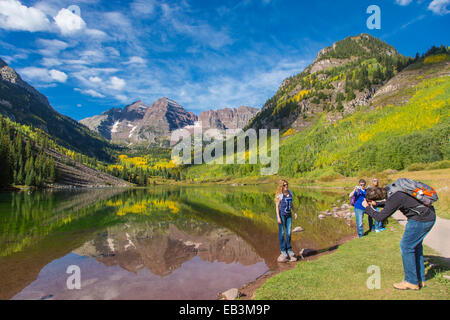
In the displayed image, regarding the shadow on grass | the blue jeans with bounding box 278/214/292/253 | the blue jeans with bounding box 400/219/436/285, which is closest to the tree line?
the blue jeans with bounding box 278/214/292/253

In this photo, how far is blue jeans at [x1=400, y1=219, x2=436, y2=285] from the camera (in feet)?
23.5

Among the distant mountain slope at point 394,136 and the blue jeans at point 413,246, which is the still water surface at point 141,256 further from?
the distant mountain slope at point 394,136

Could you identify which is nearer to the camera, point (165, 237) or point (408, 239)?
point (408, 239)

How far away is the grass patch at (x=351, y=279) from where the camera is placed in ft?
23.8

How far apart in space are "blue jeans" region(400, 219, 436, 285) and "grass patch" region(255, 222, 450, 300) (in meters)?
0.50

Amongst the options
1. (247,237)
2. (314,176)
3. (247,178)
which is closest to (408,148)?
(314,176)

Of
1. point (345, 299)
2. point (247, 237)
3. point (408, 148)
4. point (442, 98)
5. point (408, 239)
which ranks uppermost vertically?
point (442, 98)

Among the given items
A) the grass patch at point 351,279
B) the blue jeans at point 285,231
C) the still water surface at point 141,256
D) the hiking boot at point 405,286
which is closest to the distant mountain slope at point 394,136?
the still water surface at point 141,256

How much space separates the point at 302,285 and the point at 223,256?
641cm

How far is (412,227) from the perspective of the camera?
7.28 metres

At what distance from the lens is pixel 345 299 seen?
726cm
